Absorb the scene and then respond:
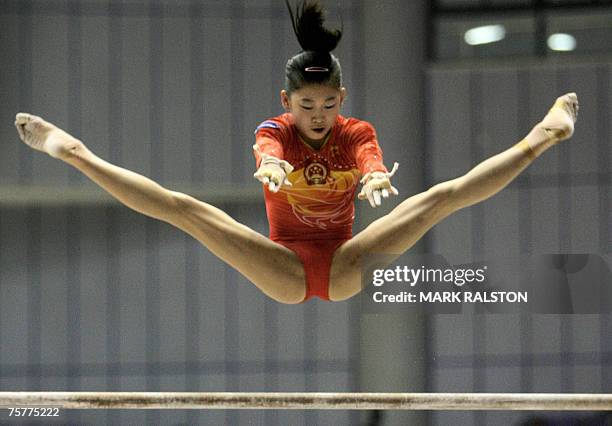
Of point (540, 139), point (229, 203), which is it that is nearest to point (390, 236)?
point (540, 139)

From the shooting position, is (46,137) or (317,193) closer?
(46,137)

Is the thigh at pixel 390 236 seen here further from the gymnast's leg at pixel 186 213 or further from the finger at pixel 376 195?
the finger at pixel 376 195

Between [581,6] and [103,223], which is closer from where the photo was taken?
[581,6]

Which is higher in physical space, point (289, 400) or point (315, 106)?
point (315, 106)

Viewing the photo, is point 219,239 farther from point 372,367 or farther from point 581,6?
point 581,6

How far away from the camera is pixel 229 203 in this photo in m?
4.27

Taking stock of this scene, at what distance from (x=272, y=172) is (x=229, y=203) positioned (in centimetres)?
167

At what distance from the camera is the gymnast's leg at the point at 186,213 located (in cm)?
289

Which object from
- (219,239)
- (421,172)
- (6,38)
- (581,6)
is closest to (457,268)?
(421,172)

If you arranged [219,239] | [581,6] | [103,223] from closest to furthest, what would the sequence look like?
1. [219,239]
2. [581,6]
3. [103,223]

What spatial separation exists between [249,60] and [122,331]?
4.93ft

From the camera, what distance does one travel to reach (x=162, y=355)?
4.46 m

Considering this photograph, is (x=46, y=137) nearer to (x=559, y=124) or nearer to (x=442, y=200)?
(x=442, y=200)

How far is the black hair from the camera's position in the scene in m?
2.95
